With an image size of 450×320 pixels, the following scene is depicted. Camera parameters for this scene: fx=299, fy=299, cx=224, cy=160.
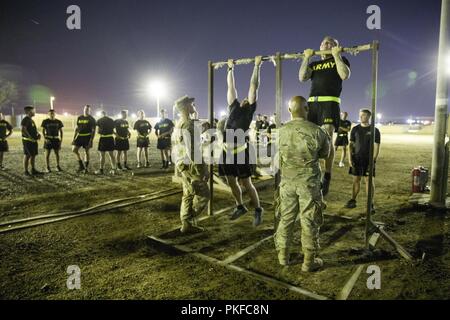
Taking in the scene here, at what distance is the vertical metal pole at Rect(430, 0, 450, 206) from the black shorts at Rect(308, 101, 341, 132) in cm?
409

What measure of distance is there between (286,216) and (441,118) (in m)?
5.73

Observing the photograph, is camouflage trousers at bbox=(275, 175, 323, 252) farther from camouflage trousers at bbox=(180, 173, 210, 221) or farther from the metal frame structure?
camouflage trousers at bbox=(180, 173, 210, 221)

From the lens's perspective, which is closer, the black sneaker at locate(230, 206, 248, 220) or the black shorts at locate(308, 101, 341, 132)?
the black shorts at locate(308, 101, 341, 132)

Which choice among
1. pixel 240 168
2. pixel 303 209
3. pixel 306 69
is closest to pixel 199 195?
pixel 240 168

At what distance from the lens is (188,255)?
4492mm

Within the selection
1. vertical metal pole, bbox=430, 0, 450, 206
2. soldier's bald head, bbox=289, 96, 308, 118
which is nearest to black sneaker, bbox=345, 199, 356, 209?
vertical metal pole, bbox=430, 0, 450, 206

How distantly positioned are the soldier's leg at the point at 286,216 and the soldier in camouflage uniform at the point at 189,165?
5.65 feet

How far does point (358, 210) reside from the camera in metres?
6.88

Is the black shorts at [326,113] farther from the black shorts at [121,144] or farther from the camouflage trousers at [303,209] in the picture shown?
the black shorts at [121,144]

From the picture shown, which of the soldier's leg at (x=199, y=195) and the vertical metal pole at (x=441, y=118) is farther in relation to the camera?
the vertical metal pole at (x=441, y=118)

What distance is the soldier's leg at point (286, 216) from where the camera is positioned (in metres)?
3.91

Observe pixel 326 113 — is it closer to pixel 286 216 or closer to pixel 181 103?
pixel 286 216

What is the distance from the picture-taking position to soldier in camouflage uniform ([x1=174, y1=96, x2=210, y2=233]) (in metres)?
5.22

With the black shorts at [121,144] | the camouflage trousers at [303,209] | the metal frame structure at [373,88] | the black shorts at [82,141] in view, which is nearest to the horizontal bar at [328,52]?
the metal frame structure at [373,88]
